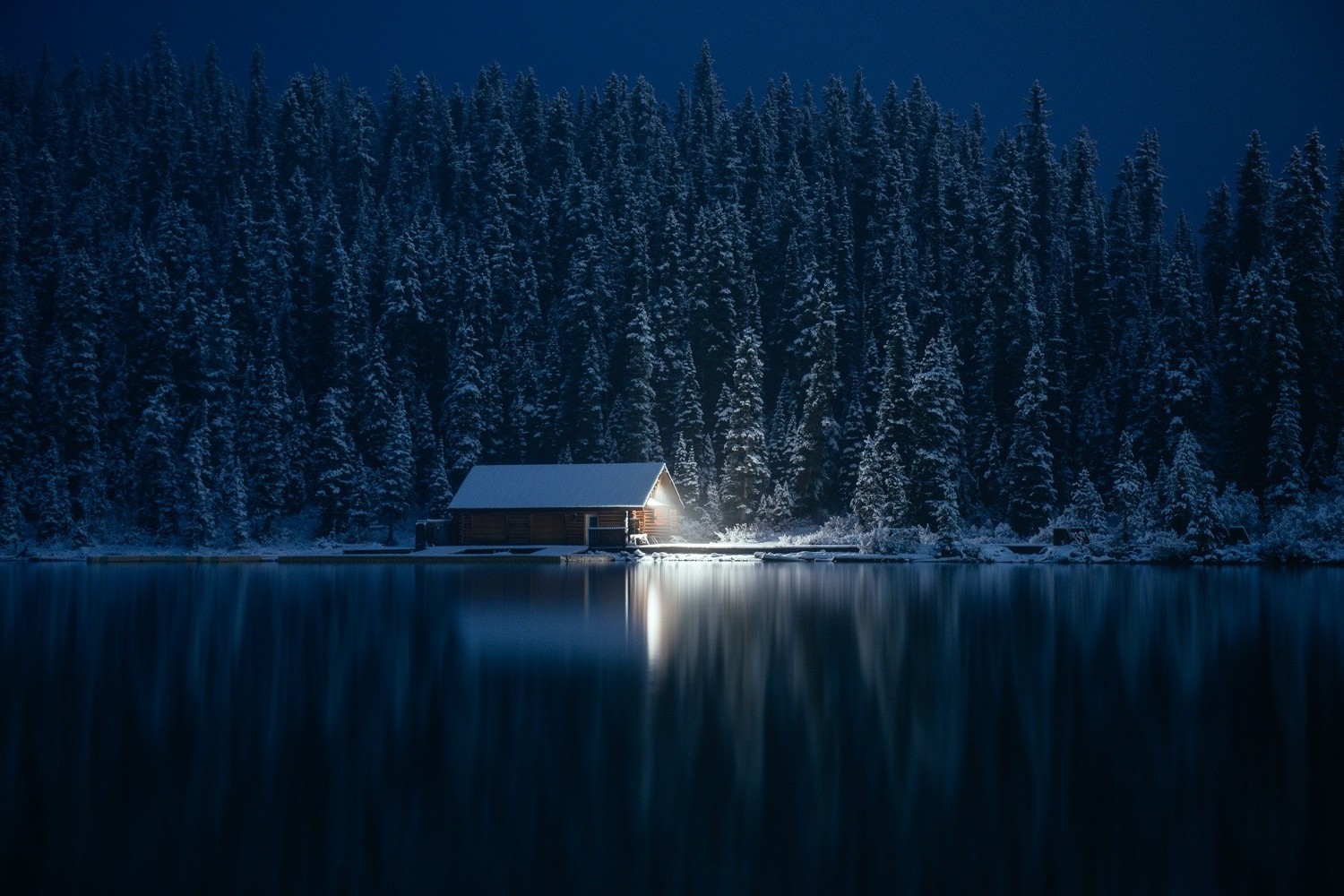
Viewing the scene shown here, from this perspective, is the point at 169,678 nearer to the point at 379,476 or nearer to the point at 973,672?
the point at 973,672

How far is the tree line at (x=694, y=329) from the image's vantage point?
224 feet

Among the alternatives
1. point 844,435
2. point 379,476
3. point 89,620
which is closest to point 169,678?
point 89,620

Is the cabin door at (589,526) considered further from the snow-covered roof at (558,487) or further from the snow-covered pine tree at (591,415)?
the snow-covered pine tree at (591,415)

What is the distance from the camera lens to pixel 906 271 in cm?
8594

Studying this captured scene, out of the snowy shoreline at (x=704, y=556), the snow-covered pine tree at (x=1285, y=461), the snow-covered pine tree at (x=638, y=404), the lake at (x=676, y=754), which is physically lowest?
the snowy shoreline at (x=704, y=556)

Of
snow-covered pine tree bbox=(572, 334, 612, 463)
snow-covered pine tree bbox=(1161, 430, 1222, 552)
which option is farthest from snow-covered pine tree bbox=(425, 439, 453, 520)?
snow-covered pine tree bbox=(1161, 430, 1222, 552)

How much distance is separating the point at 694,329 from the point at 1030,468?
29068 millimetres

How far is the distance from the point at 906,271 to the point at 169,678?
70.0 metres

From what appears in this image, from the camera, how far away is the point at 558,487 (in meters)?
71.5

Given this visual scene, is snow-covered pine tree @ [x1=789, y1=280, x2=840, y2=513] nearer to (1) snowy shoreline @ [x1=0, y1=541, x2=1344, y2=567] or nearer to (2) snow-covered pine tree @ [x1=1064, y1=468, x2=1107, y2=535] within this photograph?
(1) snowy shoreline @ [x1=0, y1=541, x2=1344, y2=567]

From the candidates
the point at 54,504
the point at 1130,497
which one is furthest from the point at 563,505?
the point at 1130,497

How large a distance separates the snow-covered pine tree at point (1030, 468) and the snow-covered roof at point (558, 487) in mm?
20308

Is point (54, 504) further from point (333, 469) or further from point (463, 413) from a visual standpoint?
point (463, 413)

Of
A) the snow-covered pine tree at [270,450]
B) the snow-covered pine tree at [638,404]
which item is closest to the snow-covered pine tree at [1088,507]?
the snow-covered pine tree at [638,404]
